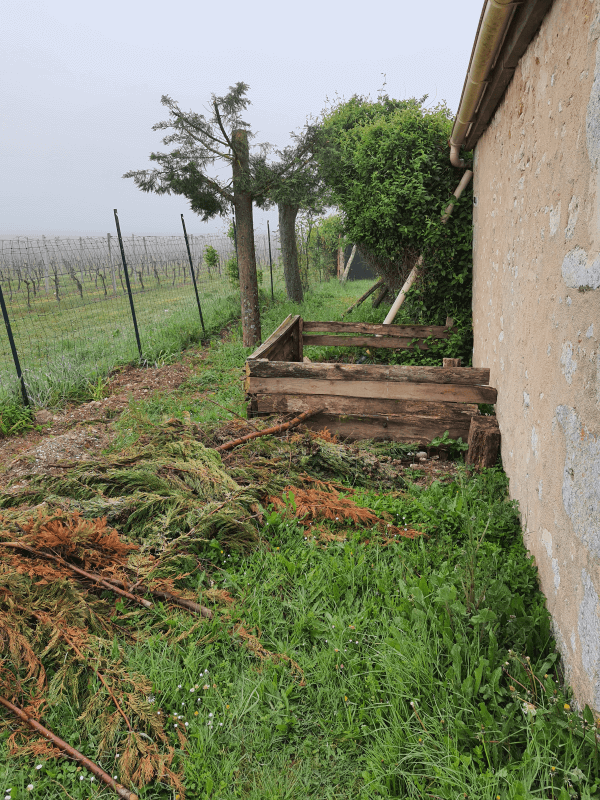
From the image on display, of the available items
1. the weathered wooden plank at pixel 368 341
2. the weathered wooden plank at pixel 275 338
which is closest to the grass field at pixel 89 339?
the weathered wooden plank at pixel 275 338

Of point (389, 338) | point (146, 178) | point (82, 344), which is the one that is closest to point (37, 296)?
point (82, 344)

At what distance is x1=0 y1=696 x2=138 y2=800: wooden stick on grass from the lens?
159 centimetres

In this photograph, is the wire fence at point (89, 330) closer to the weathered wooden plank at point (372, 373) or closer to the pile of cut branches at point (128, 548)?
the pile of cut branches at point (128, 548)

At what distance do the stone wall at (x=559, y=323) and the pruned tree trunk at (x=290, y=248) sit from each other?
8.10 m

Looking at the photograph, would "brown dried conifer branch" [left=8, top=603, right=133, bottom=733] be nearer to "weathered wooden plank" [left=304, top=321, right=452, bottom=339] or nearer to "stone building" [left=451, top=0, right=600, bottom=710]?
"stone building" [left=451, top=0, right=600, bottom=710]

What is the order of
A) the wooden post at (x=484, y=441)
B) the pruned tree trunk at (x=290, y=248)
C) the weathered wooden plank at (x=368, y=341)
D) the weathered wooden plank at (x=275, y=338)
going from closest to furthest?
1. the wooden post at (x=484, y=441)
2. the weathered wooden plank at (x=275, y=338)
3. the weathered wooden plank at (x=368, y=341)
4. the pruned tree trunk at (x=290, y=248)

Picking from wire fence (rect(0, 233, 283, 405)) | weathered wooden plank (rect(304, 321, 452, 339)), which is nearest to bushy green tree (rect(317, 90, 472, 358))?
weathered wooden plank (rect(304, 321, 452, 339))

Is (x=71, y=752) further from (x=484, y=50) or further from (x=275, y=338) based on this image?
(x=484, y=50)

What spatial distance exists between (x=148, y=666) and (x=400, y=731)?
110 centimetres

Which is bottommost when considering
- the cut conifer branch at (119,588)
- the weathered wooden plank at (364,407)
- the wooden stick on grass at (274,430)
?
the cut conifer branch at (119,588)

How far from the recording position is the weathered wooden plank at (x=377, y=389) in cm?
378

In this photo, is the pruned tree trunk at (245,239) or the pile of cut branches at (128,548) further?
the pruned tree trunk at (245,239)

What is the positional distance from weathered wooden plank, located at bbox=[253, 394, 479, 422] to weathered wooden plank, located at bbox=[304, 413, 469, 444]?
54mm

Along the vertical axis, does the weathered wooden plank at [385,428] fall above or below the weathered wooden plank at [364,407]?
below
